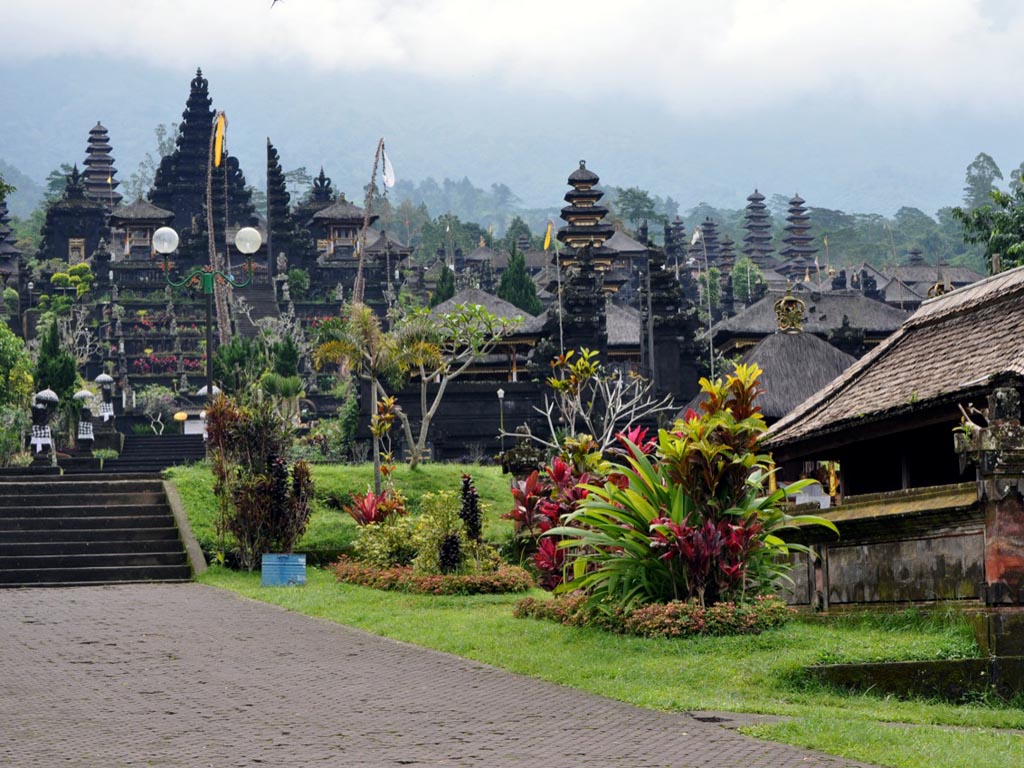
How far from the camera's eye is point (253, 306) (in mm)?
75562

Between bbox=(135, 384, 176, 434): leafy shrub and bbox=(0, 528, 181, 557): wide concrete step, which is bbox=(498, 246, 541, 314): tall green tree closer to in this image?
bbox=(135, 384, 176, 434): leafy shrub

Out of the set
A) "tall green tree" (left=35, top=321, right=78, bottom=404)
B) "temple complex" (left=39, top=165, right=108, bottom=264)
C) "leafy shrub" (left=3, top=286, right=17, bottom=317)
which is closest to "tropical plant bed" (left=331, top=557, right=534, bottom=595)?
"tall green tree" (left=35, top=321, right=78, bottom=404)

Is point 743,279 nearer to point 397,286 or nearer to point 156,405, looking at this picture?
point 397,286

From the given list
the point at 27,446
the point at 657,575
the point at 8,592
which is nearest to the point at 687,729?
the point at 657,575

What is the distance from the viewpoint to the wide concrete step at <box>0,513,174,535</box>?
25.8 metres

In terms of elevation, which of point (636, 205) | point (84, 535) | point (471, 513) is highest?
point (636, 205)

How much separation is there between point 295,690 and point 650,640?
3.31m

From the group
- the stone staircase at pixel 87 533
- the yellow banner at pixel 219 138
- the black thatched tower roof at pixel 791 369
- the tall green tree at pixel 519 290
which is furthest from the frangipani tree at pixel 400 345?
the tall green tree at pixel 519 290

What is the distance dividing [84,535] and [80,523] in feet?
2.11

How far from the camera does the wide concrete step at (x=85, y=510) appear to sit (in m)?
26.4

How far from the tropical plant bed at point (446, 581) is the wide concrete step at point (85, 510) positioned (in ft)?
19.8

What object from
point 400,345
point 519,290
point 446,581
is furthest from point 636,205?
point 446,581

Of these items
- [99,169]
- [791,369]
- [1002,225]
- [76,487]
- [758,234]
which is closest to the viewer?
[76,487]

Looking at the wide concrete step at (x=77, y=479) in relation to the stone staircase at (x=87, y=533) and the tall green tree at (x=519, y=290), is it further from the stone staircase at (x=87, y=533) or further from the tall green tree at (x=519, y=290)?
the tall green tree at (x=519, y=290)
